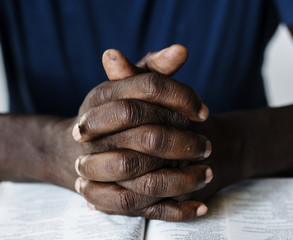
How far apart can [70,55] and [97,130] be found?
24.1 inches

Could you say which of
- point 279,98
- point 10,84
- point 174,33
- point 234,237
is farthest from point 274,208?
point 279,98

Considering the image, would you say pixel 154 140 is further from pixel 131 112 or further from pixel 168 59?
pixel 168 59

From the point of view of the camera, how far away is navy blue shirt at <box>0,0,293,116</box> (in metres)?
1.02

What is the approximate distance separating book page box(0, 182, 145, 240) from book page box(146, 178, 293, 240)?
0.05 metres

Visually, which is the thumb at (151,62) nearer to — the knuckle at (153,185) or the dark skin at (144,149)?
the dark skin at (144,149)

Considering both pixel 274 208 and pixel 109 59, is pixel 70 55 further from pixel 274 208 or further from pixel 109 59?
pixel 274 208

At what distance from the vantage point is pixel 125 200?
1.73ft

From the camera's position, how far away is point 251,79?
1.18 meters

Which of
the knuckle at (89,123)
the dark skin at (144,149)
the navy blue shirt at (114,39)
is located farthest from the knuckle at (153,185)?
the navy blue shirt at (114,39)

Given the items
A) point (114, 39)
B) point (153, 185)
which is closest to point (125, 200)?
point (153, 185)

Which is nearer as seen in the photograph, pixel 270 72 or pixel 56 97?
pixel 56 97

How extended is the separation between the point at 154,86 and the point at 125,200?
19 cm

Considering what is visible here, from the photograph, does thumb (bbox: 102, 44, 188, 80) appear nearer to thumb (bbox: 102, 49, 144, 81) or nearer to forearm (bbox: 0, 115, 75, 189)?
thumb (bbox: 102, 49, 144, 81)

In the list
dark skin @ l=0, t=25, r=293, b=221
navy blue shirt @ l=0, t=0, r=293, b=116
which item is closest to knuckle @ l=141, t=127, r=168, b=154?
dark skin @ l=0, t=25, r=293, b=221
